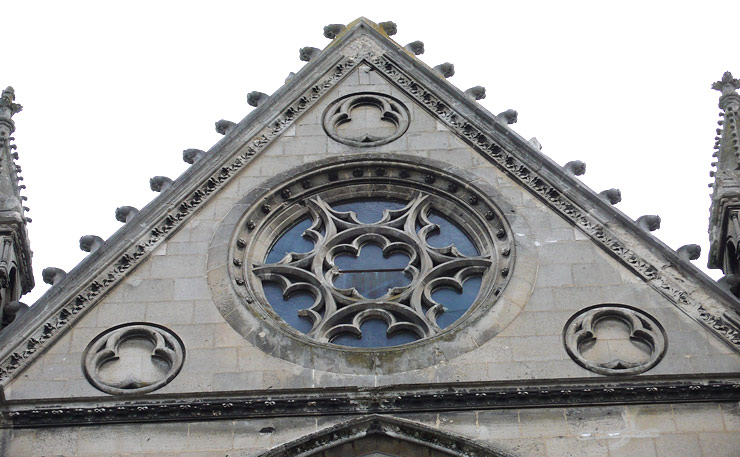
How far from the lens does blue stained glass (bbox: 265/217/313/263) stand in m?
22.6

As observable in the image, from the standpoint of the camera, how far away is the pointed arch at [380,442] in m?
19.0

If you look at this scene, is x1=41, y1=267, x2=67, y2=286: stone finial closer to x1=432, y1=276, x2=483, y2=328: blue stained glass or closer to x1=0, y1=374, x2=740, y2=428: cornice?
x1=0, y1=374, x2=740, y2=428: cornice

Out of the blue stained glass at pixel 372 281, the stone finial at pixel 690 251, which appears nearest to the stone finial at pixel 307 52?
the blue stained glass at pixel 372 281

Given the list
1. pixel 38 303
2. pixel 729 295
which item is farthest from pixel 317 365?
pixel 729 295

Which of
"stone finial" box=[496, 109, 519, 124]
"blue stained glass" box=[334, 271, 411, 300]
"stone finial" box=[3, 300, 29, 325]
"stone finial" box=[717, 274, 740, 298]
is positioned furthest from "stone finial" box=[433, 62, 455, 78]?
"stone finial" box=[3, 300, 29, 325]

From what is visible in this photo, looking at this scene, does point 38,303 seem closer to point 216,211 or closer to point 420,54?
point 216,211

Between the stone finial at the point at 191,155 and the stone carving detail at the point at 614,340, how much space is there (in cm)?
572

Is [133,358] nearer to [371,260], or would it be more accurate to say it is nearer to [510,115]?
[371,260]

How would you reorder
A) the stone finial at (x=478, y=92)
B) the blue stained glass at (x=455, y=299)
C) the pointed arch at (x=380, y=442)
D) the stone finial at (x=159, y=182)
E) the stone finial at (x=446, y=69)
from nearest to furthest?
the pointed arch at (x=380, y=442) < the blue stained glass at (x=455, y=299) < the stone finial at (x=159, y=182) < the stone finial at (x=478, y=92) < the stone finial at (x=446, y=69)

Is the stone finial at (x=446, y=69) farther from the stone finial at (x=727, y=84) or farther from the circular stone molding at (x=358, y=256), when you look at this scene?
the stone finial at (x=727, y=84)

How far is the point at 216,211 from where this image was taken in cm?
2275

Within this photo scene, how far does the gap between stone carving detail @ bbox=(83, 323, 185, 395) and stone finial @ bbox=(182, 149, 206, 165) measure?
10.8 ft

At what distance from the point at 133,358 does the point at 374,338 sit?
9.20 ft

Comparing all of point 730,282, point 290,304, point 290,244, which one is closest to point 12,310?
point 290,304
